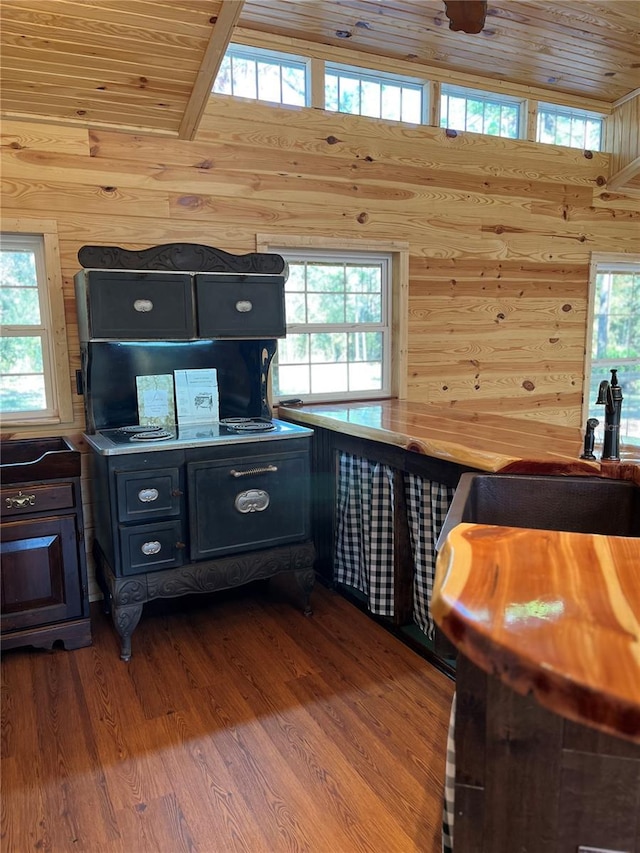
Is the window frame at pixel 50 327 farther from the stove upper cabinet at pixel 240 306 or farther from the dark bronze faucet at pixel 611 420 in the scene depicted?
the dark bronze faucet at pixel 611 420

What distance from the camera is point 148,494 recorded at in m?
2.48

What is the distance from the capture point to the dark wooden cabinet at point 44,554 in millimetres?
2422

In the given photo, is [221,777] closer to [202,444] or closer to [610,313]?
[202,444]

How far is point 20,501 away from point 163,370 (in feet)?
3.14

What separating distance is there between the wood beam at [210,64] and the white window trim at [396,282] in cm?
78

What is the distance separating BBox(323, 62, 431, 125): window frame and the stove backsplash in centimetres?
156

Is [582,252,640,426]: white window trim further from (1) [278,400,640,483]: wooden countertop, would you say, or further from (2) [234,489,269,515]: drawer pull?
(2) [234,489,269,515]: drawer pull

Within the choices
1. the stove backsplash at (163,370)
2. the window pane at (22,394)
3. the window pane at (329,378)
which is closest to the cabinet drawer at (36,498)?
the stove backsplash at (163,370)

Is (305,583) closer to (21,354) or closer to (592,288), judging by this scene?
(21,354)

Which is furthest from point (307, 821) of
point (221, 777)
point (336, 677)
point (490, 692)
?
point (490, 692)

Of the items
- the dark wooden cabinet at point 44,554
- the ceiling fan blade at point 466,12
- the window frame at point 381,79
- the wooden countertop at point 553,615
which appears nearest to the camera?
the wooden countertop at point 553,615

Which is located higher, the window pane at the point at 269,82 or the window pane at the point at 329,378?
the window pane at the point at 269,82

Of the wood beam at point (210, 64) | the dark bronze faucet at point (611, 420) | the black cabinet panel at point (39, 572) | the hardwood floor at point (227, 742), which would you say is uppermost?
the wood beam at point (210, 64)

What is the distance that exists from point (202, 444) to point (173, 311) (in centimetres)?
64
